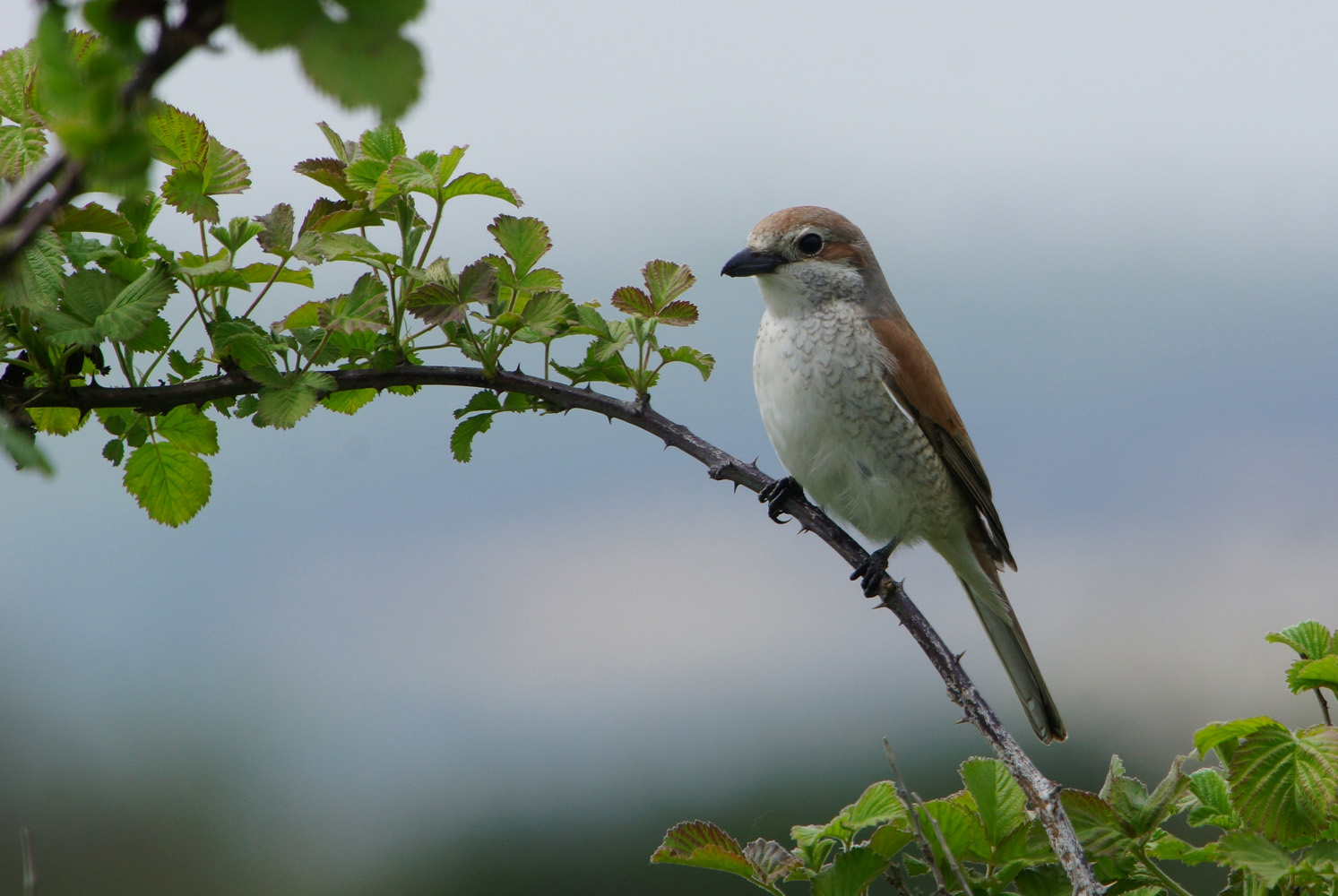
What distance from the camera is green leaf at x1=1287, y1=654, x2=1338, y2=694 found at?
1560 millimetres

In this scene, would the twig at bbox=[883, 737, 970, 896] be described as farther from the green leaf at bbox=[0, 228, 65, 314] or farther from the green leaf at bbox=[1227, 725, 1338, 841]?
the green leaf at bbox=[0, 228, 65, 314]

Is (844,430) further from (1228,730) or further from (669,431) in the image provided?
(1228,730)

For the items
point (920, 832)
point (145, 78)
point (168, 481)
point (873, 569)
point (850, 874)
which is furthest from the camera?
point (873, 569)

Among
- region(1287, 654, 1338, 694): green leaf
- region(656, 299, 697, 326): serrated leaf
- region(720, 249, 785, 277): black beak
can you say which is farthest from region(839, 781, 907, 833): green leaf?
region(720, 249, 785, 277): black beak

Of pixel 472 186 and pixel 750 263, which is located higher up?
pixel 750 263

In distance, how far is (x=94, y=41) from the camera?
5.27 feet

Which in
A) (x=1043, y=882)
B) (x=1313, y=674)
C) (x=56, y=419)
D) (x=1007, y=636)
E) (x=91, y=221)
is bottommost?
(x=1043, y=882)

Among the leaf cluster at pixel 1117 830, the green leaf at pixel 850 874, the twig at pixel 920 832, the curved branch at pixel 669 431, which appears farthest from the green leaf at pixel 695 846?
the curved branch at pixel 669 431

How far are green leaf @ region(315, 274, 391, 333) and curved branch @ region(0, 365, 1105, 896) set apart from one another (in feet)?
0.38

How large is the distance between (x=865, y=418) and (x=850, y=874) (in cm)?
180

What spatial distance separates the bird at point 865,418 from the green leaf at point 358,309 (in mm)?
1576

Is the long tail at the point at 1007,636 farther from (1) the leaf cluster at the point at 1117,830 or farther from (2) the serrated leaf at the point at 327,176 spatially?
(2) the serrated leaf at the point at 327,176

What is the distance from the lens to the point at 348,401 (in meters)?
2.12

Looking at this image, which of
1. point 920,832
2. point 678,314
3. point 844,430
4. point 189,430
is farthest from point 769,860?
point 844,430
